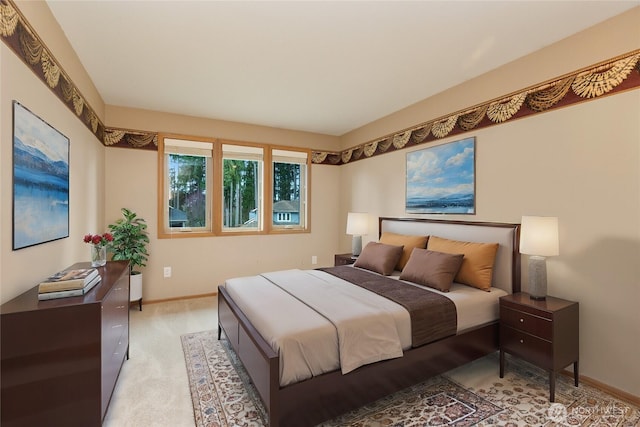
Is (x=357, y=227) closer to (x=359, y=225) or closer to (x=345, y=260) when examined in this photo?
(x=359, y=225)

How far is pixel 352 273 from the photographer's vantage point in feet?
10.7

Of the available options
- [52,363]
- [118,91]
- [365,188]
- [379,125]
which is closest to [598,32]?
[379,125]

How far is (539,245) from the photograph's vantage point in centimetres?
A: 231

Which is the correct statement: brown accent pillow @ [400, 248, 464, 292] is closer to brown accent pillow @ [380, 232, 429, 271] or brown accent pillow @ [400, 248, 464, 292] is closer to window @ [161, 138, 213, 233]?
brown accent pillow @ [380, 232, 429, 271]

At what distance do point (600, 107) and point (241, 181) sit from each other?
13.9 feet

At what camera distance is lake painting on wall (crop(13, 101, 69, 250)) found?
169 centimetres

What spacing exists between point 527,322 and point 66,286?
3.05 meters

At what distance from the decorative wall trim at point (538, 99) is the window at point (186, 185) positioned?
9.27 ft

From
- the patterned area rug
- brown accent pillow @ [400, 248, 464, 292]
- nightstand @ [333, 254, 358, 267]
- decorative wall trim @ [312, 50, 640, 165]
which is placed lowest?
the patterned area rug

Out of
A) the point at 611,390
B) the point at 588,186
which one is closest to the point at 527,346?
the point at 611,390

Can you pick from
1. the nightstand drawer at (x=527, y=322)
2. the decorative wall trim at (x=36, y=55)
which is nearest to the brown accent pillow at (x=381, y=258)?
the nightstand drawer at (x=527, y=322)

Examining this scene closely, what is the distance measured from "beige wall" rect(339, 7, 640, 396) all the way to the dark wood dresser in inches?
128

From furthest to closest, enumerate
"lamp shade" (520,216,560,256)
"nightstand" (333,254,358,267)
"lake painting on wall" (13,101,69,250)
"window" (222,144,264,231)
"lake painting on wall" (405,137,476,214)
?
"window" (222,144,264,231) < "nightstand" (333,254,358,267) < "lake painting on wall" (405,137,476,214) < "lamp shade" (520,216,560,256) < "lake painting on wall" (13,101,69,250)

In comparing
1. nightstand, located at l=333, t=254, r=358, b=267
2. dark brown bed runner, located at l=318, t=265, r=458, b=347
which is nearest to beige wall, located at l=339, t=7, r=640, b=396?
dark brown bed runner, located at l=318, t=265, r=458, b=347
